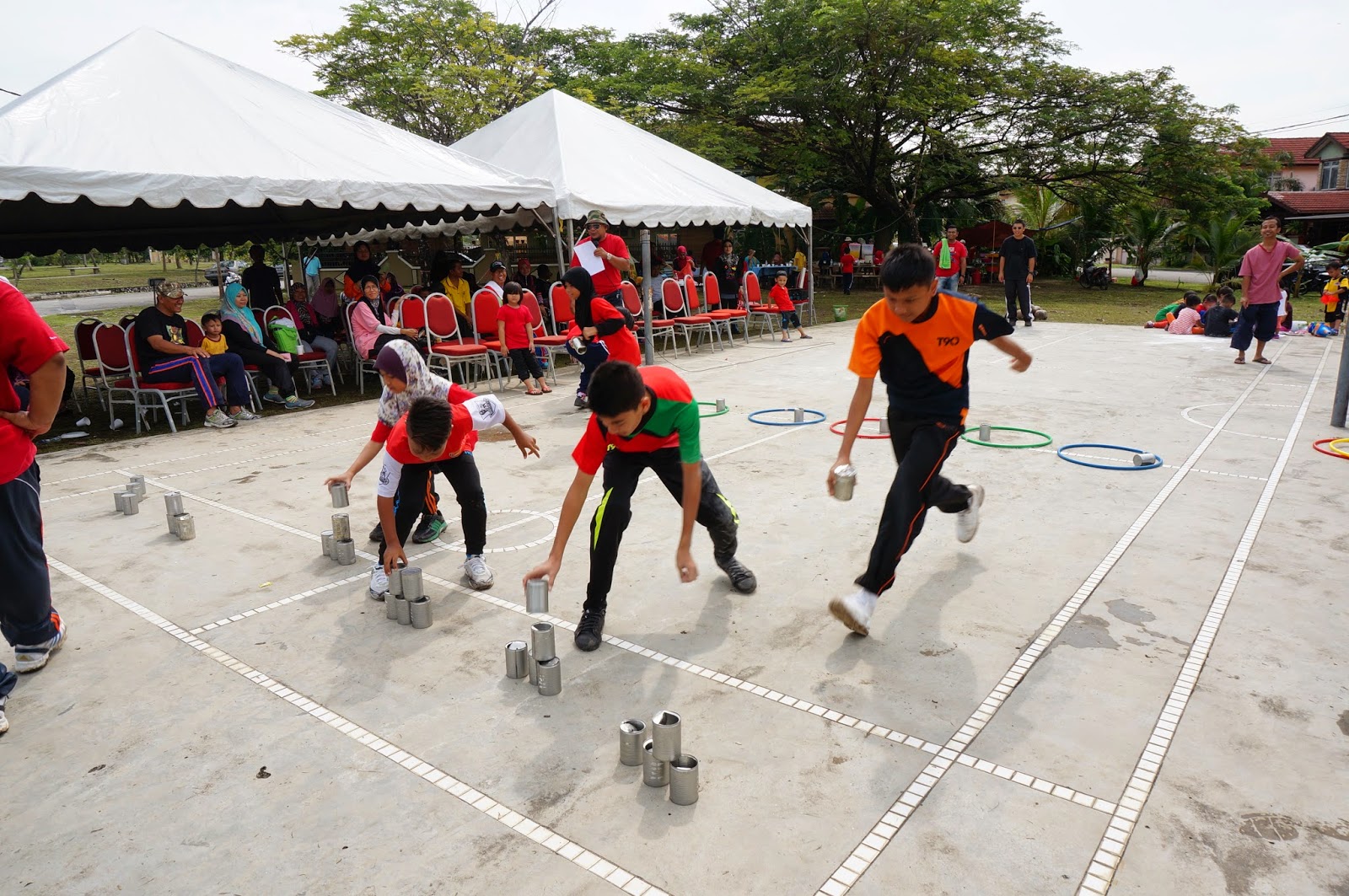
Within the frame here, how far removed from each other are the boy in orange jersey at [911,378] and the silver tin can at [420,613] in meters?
1.98

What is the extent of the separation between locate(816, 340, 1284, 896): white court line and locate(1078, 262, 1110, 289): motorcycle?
84.0 feet

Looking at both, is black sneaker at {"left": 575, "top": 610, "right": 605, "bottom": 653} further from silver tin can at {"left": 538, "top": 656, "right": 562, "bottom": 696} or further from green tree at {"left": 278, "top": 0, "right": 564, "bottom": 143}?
green tree at {"left": 278, "top": 0, "right": 564, "bottom": 143}

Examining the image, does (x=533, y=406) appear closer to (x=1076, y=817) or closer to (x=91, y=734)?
(x=91, y=734)

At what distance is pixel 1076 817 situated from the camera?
264 cm

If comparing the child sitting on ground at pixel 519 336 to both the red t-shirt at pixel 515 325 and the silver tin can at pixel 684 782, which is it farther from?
the silver tin can at pixel 684 782

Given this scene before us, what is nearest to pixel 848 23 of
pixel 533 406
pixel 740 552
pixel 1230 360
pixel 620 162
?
pixel 620 162

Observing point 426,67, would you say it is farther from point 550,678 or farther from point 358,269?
point 550,678

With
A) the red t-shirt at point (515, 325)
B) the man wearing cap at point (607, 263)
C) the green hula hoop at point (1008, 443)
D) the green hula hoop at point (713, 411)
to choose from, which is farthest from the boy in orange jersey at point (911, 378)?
the red t-shirt at point (515, 325)

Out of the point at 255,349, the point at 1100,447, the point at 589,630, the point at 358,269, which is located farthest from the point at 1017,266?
the point at 589,630

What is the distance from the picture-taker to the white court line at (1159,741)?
2420 mm

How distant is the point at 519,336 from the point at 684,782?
29.3 ft

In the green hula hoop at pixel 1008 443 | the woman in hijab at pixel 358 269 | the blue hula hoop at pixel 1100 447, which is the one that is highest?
the woman in hijab at pixel 358 269

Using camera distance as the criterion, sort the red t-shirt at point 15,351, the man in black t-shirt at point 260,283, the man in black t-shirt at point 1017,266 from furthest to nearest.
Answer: the man in black t-shirt at point 1017,266
the man in black t-shirt at point 260,283
the red t-shirt at point 15,351

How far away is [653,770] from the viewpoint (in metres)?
2.81
